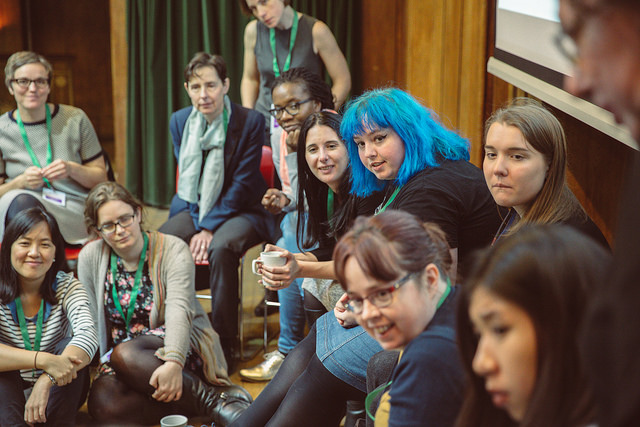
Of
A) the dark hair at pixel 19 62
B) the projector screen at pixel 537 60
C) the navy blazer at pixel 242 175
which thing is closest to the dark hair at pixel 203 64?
the navy blazer at pixel 242 175

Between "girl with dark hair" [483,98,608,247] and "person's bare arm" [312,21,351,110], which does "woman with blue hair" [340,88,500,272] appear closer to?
"girl with dark hair" [483,98,608,247]

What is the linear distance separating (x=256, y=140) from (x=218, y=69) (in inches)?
14.4

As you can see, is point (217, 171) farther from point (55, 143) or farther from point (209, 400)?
point (209, 400)

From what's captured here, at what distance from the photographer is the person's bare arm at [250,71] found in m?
3.74

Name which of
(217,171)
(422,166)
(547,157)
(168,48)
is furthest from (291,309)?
(168,48)

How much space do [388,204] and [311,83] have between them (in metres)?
0.92

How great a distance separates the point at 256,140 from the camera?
127 inches

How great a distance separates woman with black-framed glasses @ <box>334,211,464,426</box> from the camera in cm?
116

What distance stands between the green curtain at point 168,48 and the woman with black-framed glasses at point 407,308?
3936 mm

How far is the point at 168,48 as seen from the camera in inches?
202

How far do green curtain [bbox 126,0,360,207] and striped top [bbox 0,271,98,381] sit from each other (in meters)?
2.86

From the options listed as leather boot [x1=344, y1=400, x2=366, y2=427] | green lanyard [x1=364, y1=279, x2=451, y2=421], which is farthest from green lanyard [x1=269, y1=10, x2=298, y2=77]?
green lanyard [x1=364, y1=279, x2=451, y2=421]

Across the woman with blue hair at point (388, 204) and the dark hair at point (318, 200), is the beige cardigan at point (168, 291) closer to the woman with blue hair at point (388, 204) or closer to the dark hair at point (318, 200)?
the dark hair at point (318, 200)

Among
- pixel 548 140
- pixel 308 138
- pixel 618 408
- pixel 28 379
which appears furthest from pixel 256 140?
pixel 618 408
